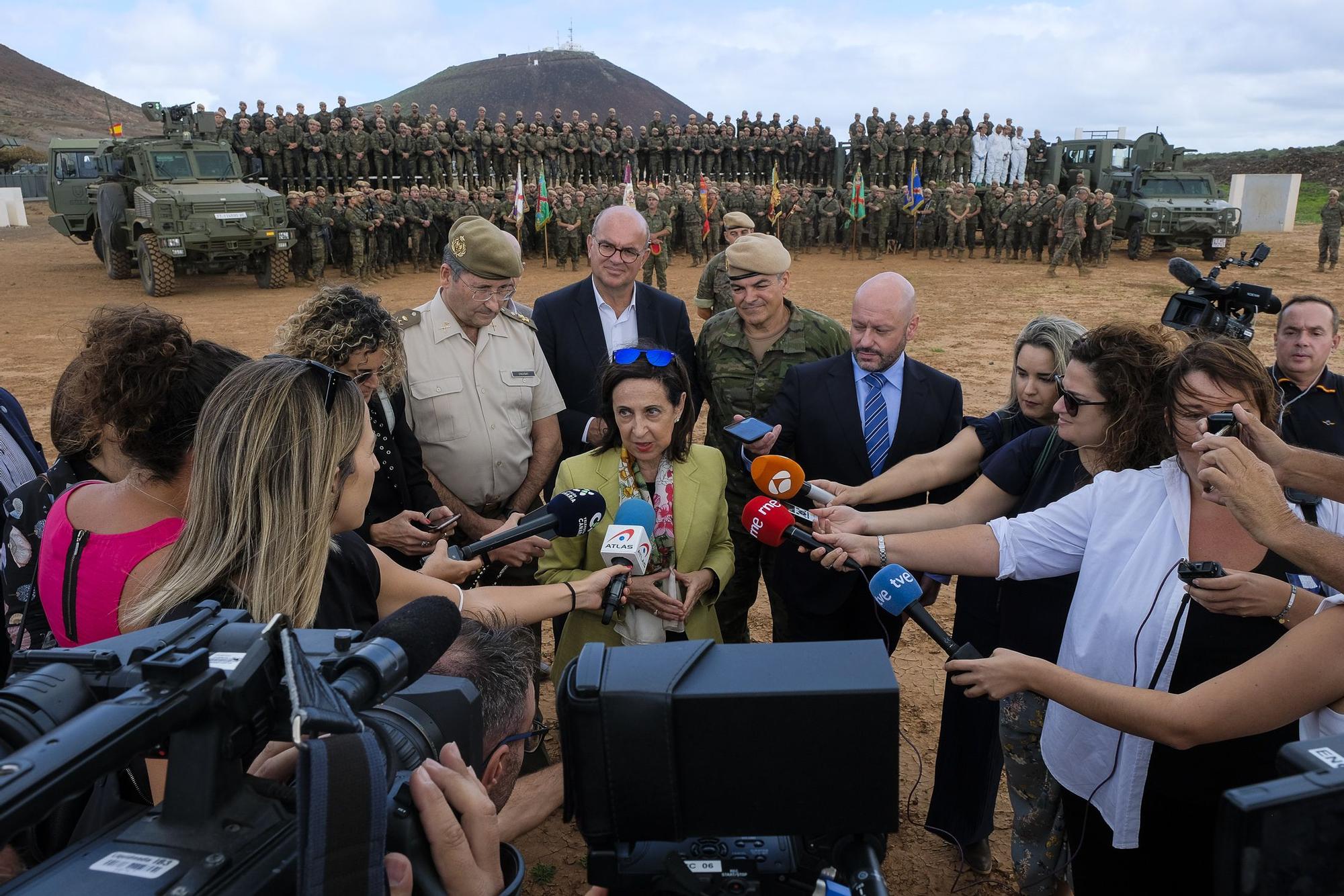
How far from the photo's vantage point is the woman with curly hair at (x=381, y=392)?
2.96 m

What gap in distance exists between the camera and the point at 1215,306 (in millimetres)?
3281

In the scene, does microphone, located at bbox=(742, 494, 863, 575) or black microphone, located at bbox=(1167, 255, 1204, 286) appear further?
black microphone, located at bbox=(1167, 255, 1204, 286)

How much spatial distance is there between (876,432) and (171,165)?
15743 millimetres

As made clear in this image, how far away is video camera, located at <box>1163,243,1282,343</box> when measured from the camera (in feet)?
10.5

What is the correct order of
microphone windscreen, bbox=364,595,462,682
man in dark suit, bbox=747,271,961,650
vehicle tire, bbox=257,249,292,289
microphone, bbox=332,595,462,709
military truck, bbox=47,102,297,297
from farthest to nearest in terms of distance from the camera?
1. vehicle tire, bbox=257,249,292,289
2. military truck, bbox=47,102,297,297
3. man in dark suit, bbox=747,271,961,650
4. microphone windscreen, bbox=364,595,462,682
5. microphone, bbox=332,595,462,709

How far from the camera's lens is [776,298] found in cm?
414

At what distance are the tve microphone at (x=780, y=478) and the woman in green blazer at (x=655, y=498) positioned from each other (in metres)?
0.34

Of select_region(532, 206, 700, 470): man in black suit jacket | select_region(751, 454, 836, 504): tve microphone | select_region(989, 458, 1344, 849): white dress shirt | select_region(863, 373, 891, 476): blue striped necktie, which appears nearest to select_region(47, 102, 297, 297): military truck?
select_region(532, 206, 700, 470): man in black suit jacket

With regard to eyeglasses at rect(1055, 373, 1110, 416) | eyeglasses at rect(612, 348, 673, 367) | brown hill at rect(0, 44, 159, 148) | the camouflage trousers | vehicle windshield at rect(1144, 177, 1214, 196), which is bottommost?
the camouflage trousers

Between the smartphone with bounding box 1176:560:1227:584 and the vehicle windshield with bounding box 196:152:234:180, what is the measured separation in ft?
56.1

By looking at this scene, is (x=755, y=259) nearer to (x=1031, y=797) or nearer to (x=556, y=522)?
(x=556, y=522)

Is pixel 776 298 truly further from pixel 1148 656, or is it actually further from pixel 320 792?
pixel 320 792

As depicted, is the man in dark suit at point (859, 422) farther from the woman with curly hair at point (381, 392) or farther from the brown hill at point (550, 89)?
the brown hill at point (550, 89)

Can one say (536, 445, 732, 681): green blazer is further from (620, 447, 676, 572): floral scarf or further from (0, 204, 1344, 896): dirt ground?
(0, 204, 1344, 896): dirt ground
